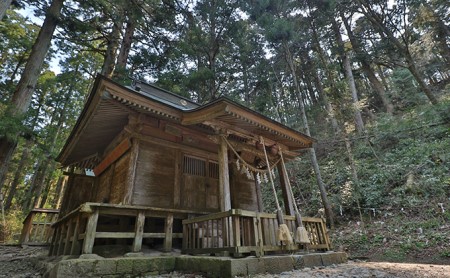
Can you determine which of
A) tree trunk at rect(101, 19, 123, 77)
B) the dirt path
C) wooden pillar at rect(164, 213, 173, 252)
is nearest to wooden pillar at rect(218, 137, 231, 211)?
wooden pillar at rect(164, 213, 173, 252)

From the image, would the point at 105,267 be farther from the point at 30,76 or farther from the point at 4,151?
the point at 30,76

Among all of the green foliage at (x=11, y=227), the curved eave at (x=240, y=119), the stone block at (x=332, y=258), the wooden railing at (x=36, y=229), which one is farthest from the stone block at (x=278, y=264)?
the green foliage at (x=11, y=227)

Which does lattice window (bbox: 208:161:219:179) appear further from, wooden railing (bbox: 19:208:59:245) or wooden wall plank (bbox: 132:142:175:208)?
wooden railing (bbox: 19:208:59:245)

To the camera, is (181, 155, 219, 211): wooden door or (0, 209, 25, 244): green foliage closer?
(181, 155, 219, 211): wooden door

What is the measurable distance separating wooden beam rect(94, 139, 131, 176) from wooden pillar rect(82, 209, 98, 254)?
96.0 inches

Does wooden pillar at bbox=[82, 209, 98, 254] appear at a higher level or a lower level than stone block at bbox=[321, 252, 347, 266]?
higher

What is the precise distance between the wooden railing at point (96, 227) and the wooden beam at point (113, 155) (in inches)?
84.7

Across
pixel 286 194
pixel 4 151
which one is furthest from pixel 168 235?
pixel 4 151

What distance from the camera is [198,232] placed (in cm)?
516

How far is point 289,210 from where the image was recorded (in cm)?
659

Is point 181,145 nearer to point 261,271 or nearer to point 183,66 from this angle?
point 261,271

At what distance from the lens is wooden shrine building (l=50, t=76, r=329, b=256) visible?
4816 millimetres

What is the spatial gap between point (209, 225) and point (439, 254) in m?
6.35

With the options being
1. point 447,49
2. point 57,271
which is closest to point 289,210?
point 57,271
